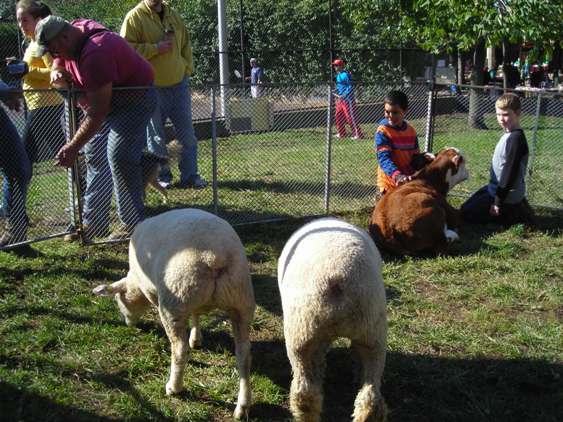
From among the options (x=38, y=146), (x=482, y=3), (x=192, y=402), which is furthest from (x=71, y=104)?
(x=482, y=3)

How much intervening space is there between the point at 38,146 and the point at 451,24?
7857mm

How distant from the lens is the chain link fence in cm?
Result: 564

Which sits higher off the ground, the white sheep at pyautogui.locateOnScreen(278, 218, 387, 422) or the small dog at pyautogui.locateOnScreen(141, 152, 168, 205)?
the small dog at pyautogui.locateOnScreen(141, 152, 168, 205)

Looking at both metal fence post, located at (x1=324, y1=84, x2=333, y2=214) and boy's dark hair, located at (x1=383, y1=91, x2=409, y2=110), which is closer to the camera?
boy's dark hair, located at (x1=383, y1=91, x2=409, y2=110)

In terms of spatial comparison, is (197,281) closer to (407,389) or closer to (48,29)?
(407,389)

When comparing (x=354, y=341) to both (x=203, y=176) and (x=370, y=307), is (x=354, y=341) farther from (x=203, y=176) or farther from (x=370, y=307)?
(x=203, y=176)

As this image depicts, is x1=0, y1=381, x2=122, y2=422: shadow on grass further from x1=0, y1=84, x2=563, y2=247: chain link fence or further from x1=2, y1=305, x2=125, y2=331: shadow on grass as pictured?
x1=0, y1=84, x2=563, y2=247: chain link fence

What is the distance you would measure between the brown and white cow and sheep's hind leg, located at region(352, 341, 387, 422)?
8.35 feet

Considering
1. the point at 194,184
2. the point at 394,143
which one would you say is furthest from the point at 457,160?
the point at 194,184

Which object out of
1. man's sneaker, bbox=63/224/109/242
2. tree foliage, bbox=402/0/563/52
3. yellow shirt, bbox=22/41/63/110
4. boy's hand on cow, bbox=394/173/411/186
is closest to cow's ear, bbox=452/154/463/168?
boy's hand on cow, bbox=394/173/411/186

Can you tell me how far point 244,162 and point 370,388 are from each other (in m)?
6.96

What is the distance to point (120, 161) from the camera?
5375 mm

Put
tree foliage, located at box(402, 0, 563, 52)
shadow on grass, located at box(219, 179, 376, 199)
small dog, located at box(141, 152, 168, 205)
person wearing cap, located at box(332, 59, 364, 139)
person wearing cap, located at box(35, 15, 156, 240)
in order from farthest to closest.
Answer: person wearing cap, located at box(332, 59, 364, 139)
tree foliage, located at box(402, 0, 563, 52)
shadow on grass, located at box(219, 179, 376, 199)
small dog, located at box(141, 152, 168, 205)
person wearing cap, located at box(35, 15, 156, 240)

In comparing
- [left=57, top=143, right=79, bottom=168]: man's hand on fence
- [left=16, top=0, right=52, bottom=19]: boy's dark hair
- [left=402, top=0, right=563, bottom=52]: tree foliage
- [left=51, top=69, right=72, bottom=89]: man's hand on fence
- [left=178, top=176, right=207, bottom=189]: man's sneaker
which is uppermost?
[left=402, top=0, right=563, bottom=52]: tree foliage
